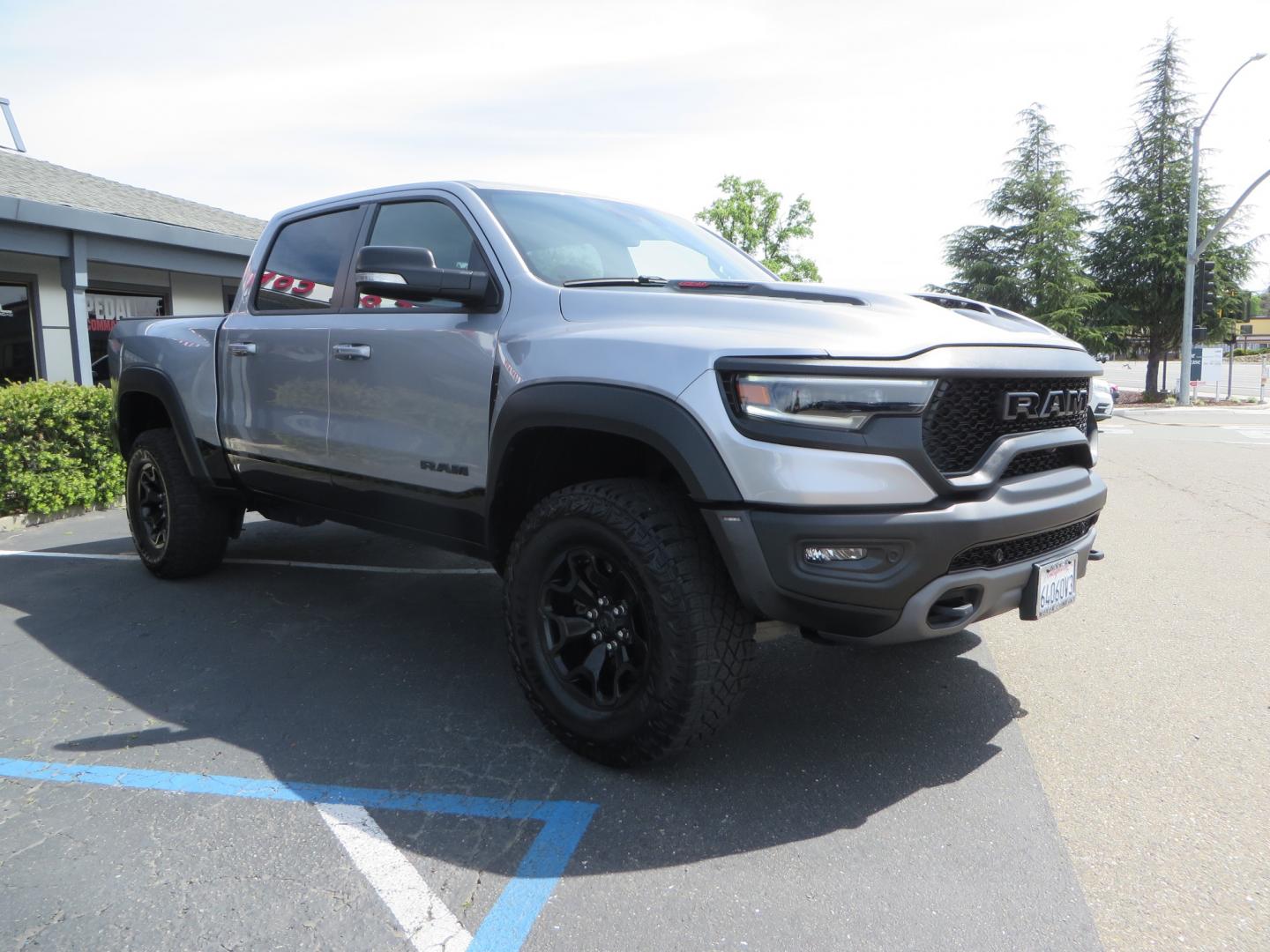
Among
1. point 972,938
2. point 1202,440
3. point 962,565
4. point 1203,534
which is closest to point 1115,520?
point 1203,534

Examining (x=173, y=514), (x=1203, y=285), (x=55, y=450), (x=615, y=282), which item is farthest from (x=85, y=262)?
(x=1203, y=285)

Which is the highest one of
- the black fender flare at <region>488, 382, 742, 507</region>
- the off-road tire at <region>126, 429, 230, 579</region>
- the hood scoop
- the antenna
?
the antenna

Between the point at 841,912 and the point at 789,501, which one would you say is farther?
the point at 789,501

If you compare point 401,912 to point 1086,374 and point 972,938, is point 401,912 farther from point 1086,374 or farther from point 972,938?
point 1086,374

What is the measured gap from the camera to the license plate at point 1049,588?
9.30 ft

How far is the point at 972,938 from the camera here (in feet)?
7.23

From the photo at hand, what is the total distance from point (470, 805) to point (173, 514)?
3.22 meters

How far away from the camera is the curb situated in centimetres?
755

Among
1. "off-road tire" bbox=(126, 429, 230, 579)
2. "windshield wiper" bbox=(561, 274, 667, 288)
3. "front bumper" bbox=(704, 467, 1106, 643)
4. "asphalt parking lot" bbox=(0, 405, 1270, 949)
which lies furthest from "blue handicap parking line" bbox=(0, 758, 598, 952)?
"off-road tire" bbox=(126, 429, 230, 579)

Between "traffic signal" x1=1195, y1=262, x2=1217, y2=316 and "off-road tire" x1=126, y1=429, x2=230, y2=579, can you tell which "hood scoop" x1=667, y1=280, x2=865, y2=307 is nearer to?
"off-road tire" x1=126, y1=429, x2=230, y2=579

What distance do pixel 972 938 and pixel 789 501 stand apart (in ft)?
3.68

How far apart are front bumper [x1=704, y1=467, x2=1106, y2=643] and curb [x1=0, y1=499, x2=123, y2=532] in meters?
7.13

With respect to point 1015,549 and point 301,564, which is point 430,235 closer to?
point 1015,549

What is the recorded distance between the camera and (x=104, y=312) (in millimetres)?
14633
